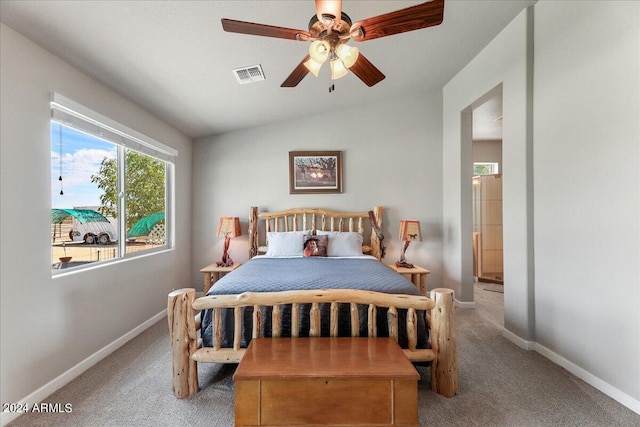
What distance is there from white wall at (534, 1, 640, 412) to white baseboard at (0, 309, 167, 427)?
356cm

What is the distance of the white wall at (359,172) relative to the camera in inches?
159

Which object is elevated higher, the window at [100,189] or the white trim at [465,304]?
the window at [100,189]

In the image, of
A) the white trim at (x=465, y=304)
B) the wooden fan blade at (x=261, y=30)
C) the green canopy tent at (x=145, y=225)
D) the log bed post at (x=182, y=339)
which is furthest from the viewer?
the white trim at (x=465, y=304)

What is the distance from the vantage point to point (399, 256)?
4008 millimetres

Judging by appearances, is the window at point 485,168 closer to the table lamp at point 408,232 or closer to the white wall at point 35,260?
the table lamp at point 408,232

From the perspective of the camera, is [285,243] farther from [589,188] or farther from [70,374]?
[589,188]

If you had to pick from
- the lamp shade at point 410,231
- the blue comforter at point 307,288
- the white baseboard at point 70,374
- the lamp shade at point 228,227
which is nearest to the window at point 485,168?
the lamp shade at point 410,231

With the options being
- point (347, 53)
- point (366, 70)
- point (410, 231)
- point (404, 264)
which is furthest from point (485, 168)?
point (347, 53)

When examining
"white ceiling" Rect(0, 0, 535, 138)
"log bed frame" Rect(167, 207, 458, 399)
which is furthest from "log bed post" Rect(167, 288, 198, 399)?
"white ceiling" Rect(0, 0, 535, 138)

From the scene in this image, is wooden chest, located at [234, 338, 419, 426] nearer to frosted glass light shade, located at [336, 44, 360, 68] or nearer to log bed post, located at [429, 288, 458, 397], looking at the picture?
log bed post, located at [429, 288, 458, 397]

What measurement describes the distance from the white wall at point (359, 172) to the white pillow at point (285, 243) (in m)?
0.51

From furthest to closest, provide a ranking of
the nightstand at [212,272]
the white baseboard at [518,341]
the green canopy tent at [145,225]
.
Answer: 1. the nightstand at [212,272]
2. the green canopy tent at [145,225]
3. the white baseboard at [518,341]

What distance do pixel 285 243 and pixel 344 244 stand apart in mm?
719

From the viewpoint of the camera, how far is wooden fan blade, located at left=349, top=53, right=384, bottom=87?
194cm
